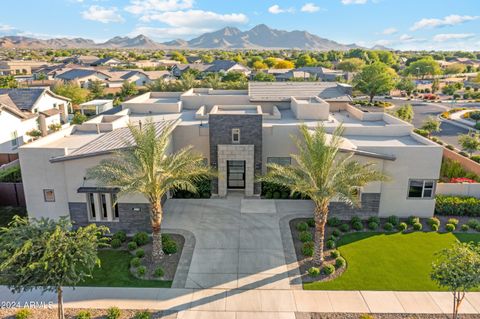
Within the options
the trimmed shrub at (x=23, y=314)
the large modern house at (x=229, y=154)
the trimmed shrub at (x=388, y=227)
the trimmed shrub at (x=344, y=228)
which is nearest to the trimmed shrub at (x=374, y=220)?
the trimmed shrub at (x=388, y=227)

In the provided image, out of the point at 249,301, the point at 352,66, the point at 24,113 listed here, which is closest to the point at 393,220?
the point at 249,301

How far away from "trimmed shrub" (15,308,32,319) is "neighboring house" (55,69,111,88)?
70622mm

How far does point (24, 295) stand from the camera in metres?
15.3

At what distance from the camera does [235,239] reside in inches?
779

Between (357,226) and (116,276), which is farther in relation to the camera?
(357,226)

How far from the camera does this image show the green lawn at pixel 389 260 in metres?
16.1

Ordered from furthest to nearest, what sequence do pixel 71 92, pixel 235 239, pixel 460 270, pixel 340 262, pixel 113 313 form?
pixel 71 92
pixel 235 239
pixel 340 262
pixel 113 313
pixel 460 270

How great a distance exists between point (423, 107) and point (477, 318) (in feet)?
213

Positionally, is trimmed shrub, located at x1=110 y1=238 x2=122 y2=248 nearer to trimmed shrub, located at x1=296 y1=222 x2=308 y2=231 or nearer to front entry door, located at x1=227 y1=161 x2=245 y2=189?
front entry door, located at x1=227 y1=161 x2=245 y2=189

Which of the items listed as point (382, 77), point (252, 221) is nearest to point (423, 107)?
point (382, 77)

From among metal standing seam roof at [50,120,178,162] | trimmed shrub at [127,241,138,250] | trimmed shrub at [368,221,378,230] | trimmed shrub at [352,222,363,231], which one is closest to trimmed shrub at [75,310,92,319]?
trimmed shrub at [127,241,138,250]

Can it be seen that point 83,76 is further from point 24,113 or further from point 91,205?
point 91,205

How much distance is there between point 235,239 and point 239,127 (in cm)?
800

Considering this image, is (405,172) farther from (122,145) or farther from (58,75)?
(58,75)
